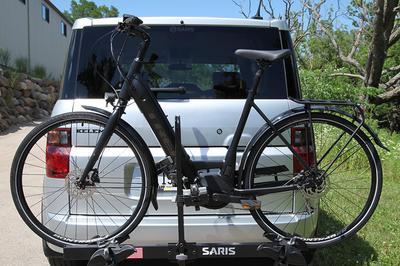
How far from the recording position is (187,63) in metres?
4.04

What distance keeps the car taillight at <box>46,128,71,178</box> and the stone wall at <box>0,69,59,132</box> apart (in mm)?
13156

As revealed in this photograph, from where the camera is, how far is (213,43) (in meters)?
3.92

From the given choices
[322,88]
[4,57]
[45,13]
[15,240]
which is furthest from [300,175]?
[45,13]

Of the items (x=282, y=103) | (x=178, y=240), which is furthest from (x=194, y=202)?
(x=282, y=103)

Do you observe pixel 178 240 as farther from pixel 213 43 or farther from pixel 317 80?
pixel 317 80

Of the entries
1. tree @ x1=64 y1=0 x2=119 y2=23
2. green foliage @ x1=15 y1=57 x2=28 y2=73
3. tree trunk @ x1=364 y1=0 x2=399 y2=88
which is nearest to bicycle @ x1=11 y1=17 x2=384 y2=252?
tree trunk @ x1=364 y1=0 x2=399 y2=88

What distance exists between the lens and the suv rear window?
3.75m

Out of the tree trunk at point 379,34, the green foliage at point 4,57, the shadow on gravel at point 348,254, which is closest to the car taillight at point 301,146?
the shadow on gravel at point 348,254

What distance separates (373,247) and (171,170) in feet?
8.31

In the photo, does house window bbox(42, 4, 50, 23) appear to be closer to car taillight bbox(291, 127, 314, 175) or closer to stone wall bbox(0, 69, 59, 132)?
stone wall bbox(0, 69, 59, 132)

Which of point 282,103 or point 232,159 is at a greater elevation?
point 282,103

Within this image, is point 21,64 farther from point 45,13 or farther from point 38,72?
point 45,13

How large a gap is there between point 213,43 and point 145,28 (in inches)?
30.0

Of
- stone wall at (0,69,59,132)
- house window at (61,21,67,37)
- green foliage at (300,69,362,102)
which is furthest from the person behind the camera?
house window at (61,21,67,37)
